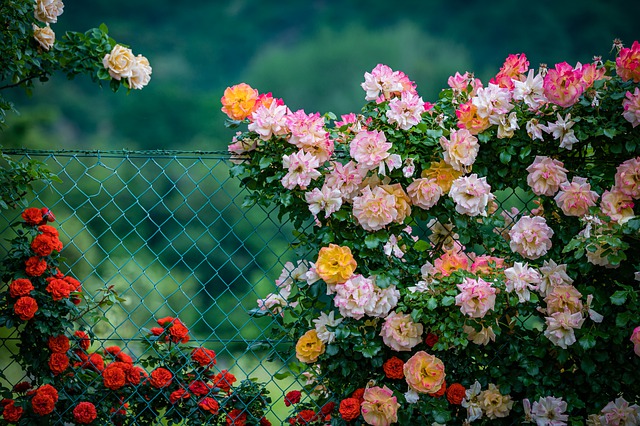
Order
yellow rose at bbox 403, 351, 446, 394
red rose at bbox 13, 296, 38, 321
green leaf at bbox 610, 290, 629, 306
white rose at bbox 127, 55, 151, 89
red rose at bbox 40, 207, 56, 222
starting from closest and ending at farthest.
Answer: green leaf at bbox 610, 290, 629, 306 < yellow rose at bbox 403, 351, 446, 394 < red rose at bbox 13, 296, 38, 321 < red rose at bbox 40, 207, 56, 222 < white rose at bbox 127, 55, 151, 89

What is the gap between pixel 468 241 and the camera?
65.7 inches

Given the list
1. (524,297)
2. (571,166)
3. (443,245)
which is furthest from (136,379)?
Result: (571,166)

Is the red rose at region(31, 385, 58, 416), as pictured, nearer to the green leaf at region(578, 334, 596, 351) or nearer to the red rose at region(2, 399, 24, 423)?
the red rose at region(2, 399, 24, 423)

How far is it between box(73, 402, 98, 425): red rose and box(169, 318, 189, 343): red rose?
0.92ft

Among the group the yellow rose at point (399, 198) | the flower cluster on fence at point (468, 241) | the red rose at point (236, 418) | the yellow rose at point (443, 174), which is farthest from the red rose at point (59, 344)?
the yellow rose at point (443, 174)

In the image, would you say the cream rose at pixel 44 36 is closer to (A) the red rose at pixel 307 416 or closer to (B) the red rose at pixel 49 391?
(B) the red rose at pixel 49 391

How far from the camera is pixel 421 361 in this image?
1.61 m

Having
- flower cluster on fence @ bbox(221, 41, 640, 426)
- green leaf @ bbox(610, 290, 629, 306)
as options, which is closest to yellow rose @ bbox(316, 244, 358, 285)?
flower cluster on fence @ bbox(221, 41, 640, 426)

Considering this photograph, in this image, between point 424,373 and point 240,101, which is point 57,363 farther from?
point 424,373

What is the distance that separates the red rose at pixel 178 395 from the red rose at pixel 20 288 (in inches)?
18.4

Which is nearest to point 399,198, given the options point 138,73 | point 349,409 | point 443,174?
point 443,174

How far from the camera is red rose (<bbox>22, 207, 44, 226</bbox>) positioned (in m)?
1.83

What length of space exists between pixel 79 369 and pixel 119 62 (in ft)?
2.82

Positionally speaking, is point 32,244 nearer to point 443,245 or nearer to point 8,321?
point 8,321
